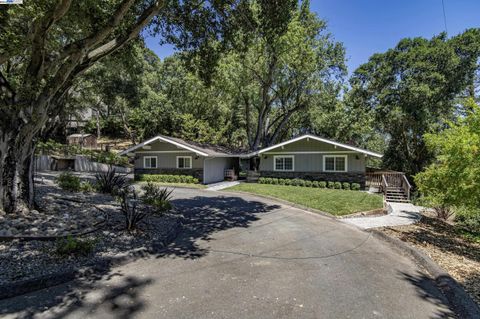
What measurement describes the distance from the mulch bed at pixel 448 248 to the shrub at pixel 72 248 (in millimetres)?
6811

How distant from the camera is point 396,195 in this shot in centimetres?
1620

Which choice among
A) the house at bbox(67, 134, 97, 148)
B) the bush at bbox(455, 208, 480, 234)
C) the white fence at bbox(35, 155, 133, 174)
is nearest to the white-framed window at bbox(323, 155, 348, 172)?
the bush at bbox(455, 208, 480, 234)

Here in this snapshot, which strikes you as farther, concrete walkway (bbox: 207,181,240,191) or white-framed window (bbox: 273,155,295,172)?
white-framed window (bbox: 273,155,295,172)

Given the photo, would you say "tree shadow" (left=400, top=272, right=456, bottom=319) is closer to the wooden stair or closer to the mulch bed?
the mulch bed

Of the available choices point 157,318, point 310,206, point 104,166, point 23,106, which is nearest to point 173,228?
point 157,318

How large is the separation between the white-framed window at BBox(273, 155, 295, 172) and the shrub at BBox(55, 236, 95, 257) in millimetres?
16935

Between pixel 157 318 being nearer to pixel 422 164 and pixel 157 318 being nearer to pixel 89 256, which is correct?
pixel 89 256

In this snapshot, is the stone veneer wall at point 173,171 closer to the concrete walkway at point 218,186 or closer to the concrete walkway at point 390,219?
the concrete walkway at point 218,186

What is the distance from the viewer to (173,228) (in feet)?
23.9

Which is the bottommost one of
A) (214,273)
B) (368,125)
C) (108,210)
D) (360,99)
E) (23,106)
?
(214,273)

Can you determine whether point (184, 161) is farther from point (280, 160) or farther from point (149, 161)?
point (280, 160)

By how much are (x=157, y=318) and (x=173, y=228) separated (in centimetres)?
408

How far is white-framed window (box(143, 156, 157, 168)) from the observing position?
2183 cm

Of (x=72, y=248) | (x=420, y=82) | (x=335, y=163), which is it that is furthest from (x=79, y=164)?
(x=420, y=82)
